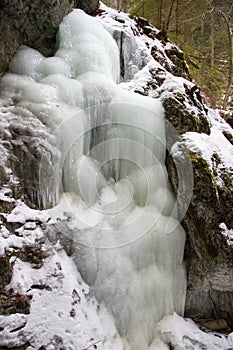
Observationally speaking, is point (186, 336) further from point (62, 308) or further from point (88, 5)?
point (88, 5)

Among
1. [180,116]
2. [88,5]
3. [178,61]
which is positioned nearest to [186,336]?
[180,116]

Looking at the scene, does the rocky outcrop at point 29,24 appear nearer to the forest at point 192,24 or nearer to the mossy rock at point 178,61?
the mossy rock at point 178,61

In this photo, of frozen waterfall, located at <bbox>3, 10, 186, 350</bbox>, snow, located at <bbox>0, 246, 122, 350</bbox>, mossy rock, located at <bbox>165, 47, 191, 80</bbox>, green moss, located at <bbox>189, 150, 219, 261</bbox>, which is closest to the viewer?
snow, located at <bbox>0, 246, 122, 350</bbox>

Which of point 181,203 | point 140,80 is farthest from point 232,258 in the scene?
point 140,80

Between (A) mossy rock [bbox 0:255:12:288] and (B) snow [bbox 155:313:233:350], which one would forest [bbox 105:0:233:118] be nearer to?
(B) snow [bbox 155:313:233:350]

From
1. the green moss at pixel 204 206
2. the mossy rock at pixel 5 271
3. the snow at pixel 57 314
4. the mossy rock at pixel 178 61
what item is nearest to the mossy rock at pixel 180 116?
the green moss at pixel 204 206

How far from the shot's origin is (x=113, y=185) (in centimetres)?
398

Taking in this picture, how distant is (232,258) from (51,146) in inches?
101

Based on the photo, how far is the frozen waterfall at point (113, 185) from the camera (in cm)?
Answer: 334

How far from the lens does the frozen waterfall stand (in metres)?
3.34

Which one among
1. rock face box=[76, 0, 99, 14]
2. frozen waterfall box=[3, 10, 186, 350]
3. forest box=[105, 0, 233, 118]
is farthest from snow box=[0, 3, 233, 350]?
forest box=[105, 0, 233, 118]

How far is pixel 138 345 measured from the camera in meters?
3.20

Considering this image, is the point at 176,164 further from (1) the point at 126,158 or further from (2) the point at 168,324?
(2) the point at 168,324

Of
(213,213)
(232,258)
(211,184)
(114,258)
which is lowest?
(114,258)
